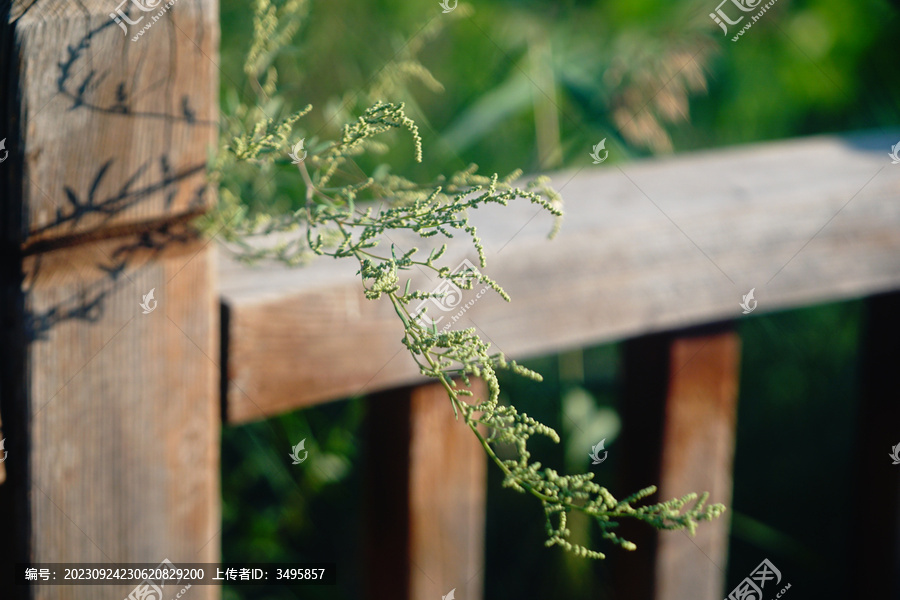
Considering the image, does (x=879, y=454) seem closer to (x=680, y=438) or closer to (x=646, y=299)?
(x=680, y=438)

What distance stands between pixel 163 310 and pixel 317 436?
3.29 ft

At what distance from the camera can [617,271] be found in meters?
1.01

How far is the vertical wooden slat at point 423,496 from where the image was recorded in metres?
0.99

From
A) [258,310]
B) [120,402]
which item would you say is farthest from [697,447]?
[120,402]

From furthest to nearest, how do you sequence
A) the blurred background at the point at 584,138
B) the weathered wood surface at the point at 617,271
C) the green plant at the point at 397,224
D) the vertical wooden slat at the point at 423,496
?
the blurred background at the point at 584,138 → the vertical wooden slat at the point at 423,496 → the weathered wood surface at the point at 617,271 → the green plant at the point at 397,224

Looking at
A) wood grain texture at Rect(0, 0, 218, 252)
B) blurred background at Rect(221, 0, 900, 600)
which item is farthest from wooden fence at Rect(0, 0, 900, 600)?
blurred background at Rect(221, 0, 900, 600)

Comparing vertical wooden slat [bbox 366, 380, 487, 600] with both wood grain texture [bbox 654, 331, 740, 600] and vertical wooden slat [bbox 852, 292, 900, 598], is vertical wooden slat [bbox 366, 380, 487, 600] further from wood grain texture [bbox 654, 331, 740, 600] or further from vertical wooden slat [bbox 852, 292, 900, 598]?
vertical wooden slat [bbox 852, 292, 900, 598]

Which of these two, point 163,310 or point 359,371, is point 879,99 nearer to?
point 359,371

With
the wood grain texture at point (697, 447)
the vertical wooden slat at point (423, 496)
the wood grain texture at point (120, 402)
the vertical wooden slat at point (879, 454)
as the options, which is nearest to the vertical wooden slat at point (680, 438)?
the wood grain texture at point (697, 447)

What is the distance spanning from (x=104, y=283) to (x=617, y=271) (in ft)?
2.07

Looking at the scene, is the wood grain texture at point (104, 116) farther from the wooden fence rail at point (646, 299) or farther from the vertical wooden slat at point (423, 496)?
the vertical wooden slat at point (423, 496)

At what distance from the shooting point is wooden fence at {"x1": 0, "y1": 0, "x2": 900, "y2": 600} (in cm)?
62

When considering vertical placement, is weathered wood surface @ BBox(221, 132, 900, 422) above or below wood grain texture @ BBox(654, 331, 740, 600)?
above

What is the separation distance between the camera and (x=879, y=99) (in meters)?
2.65
